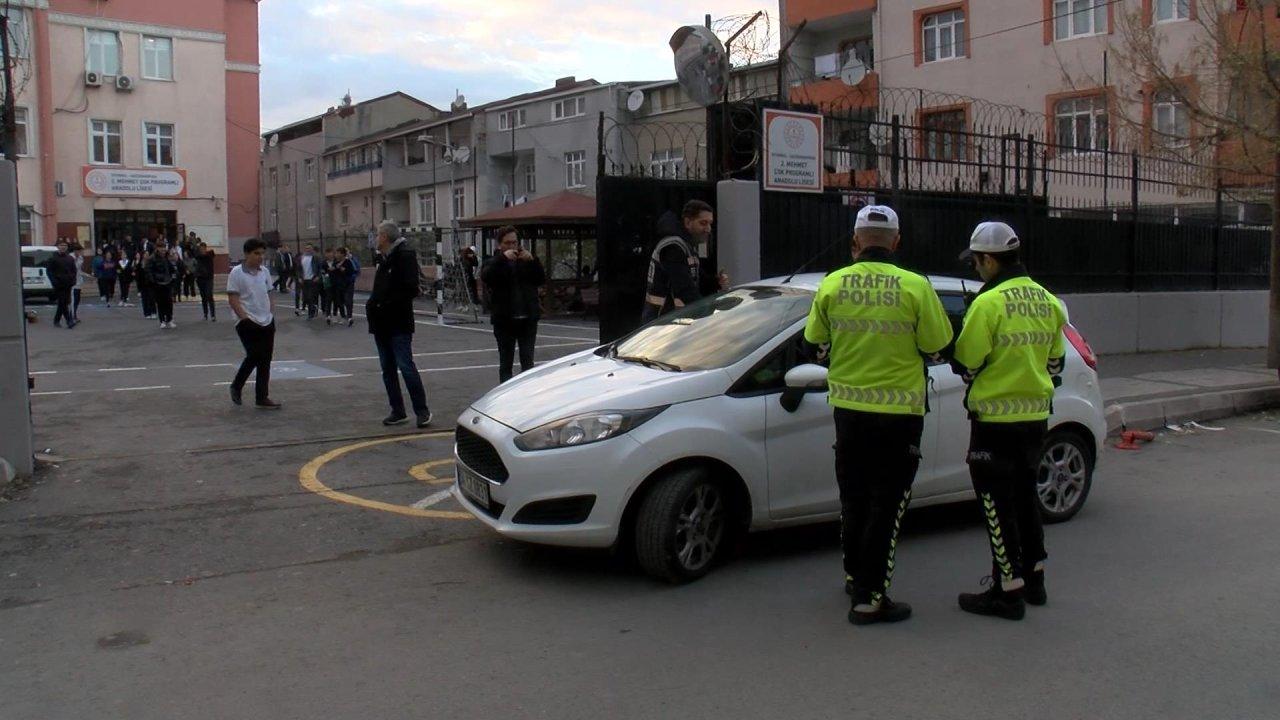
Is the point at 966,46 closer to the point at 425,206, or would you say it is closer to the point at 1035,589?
the point at 1035,589

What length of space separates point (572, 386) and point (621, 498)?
2.70ft

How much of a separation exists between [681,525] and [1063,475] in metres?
2.76

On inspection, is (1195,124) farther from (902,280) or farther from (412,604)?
(412,604)

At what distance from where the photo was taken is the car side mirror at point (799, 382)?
523cm

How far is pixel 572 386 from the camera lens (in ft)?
19.1

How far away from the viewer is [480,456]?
5.73m

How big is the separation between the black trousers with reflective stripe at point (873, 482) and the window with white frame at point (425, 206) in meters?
50.6

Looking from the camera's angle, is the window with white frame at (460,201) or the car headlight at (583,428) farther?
the window with white frame at (460,201)

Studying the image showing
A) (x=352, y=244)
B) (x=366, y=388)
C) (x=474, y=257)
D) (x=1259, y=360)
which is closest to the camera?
(x=366, y=388)

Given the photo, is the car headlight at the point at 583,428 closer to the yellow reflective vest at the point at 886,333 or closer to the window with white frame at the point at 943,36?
the yellow reflective vest at the point at 886,333

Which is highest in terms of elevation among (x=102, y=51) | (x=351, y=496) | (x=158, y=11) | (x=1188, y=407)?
(x=158, y=11)

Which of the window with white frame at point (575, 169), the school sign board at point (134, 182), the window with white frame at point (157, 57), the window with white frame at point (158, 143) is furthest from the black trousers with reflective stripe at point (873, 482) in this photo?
the window with white frame at point (157, 57)

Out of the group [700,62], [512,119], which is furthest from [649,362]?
[512,119]

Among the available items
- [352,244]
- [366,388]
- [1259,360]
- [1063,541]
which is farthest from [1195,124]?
[352,244]
